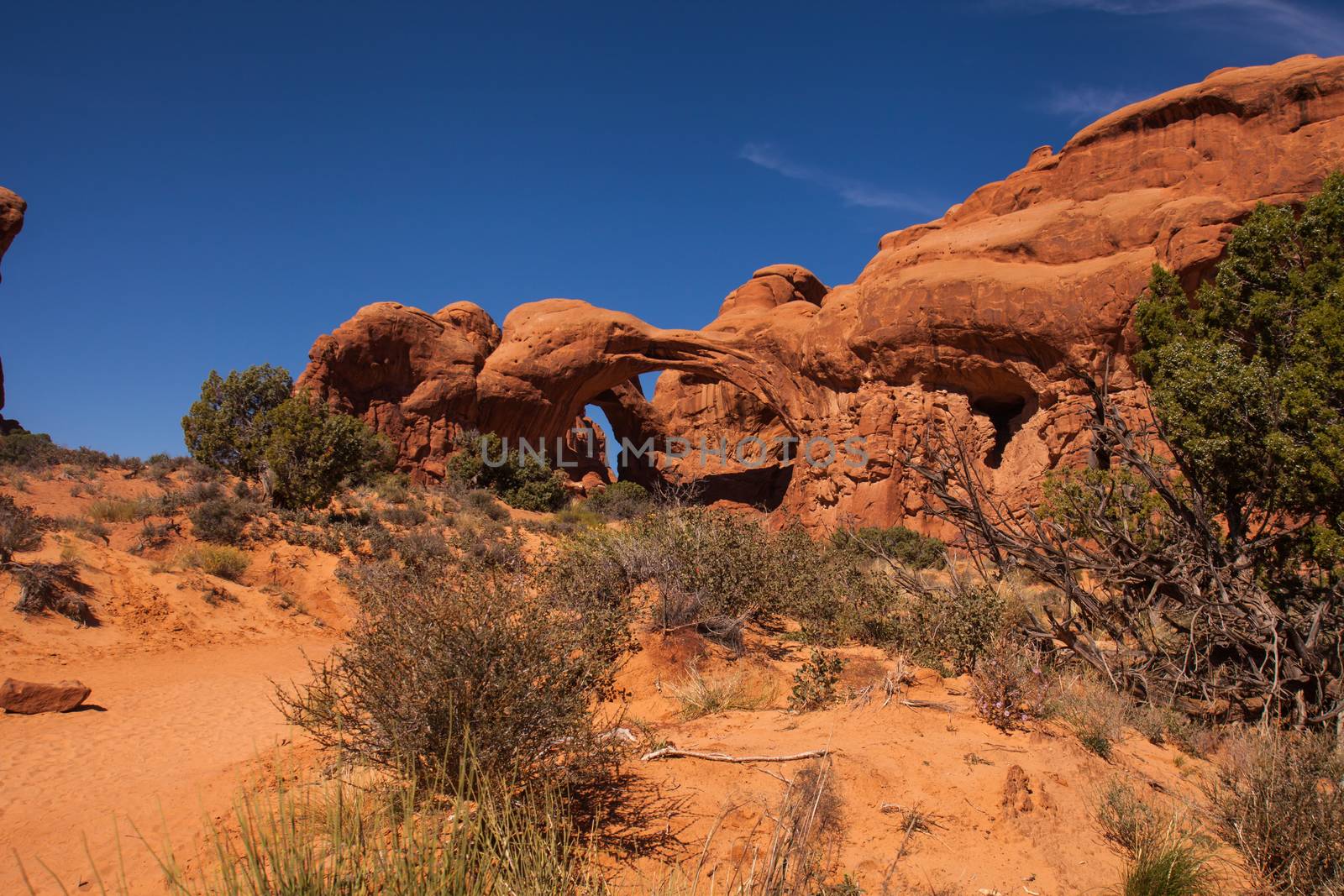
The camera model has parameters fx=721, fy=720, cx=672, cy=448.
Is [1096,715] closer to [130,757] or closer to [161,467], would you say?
[130,757]

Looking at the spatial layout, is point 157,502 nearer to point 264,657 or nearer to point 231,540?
point 231,540

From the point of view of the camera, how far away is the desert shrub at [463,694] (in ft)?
11.3

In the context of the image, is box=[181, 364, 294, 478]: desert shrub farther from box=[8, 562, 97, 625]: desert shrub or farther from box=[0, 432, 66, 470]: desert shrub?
box=[8, 562, 97, 625]: desert shrub

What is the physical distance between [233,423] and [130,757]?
15.4m

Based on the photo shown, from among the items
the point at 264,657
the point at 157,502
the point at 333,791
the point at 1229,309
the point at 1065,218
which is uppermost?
the point at 1065,218

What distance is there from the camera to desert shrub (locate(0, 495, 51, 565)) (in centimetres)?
1065

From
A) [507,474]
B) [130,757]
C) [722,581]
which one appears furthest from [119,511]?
[722,581]

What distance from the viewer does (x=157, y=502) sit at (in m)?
14.5

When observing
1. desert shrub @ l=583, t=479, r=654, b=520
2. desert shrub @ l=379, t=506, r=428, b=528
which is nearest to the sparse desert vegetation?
desert shrub @ l=379, t=506, r=428, b=528

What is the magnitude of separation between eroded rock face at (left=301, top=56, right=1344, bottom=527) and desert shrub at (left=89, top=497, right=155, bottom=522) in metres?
9.26

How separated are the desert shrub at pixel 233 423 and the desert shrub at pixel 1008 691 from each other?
16.6 m

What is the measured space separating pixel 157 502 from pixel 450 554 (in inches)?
228

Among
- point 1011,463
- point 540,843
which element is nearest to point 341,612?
point 540,843

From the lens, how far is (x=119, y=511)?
1399cm
